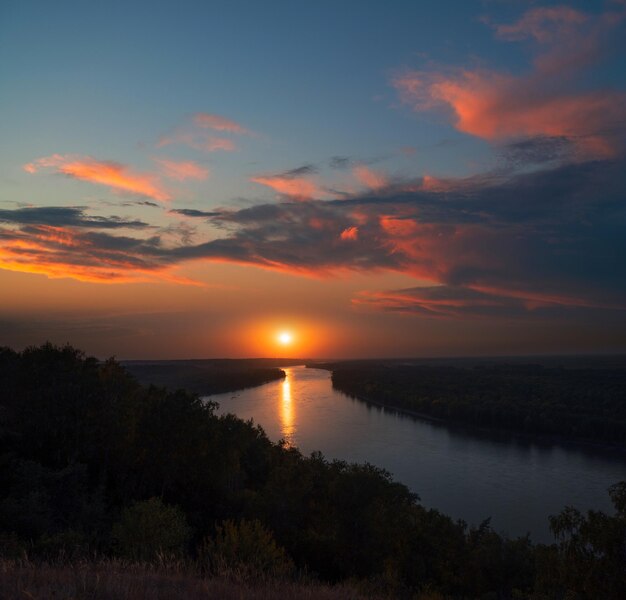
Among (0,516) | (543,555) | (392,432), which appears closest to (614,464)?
(392,432)

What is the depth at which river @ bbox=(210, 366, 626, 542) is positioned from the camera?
5256 centimetres

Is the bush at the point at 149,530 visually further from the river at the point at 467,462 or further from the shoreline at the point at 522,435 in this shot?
the shoreline at the point at 522,435

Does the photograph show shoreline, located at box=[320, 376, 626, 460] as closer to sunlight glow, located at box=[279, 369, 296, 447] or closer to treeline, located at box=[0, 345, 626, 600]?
sunlight glow, located at box=[279, 369, 296, 447]

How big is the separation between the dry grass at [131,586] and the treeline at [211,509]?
1.03 meters

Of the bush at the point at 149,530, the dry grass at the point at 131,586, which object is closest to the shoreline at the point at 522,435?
the bush at the point at 149,530

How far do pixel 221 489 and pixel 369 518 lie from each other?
45.8 feet

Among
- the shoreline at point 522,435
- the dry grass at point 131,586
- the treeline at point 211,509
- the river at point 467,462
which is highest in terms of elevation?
the dry grass at point 131,586

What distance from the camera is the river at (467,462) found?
52562 mm

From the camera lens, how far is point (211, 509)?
1441 inches

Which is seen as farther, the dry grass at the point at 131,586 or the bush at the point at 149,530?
the bush at the point at 149,530

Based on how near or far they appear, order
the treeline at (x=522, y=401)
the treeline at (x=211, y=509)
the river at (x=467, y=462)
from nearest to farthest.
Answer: the treeline at (x=211, y=509)
the river at (x=467, y=462)
the treeline at (x=522, y=401)

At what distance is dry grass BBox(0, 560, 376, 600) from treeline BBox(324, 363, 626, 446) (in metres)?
94.3

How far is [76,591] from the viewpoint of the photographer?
23.0ft

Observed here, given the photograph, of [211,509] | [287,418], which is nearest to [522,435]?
[287,418]
